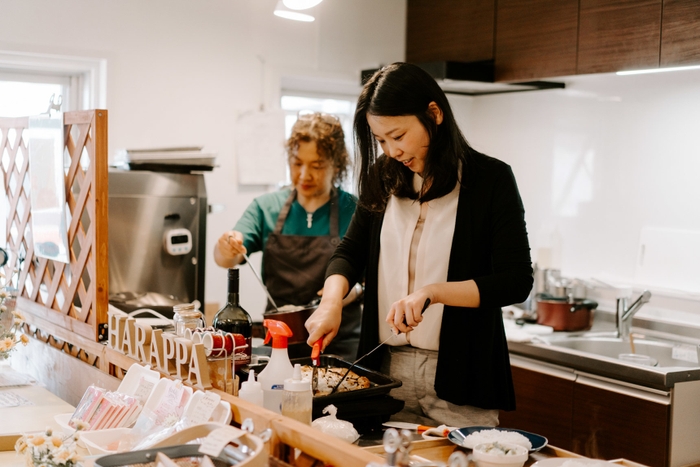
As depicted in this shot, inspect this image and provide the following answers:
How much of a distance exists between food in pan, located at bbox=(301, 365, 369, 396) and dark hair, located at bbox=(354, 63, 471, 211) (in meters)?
0.50

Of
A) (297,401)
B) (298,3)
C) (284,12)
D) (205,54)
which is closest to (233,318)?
(297,401)

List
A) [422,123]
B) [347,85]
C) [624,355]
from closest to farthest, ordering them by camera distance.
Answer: [422,123] < [624,355] < [347,85]

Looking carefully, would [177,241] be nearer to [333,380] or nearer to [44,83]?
[44,83]

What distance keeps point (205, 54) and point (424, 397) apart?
2389mm

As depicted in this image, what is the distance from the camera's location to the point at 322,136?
2904mm

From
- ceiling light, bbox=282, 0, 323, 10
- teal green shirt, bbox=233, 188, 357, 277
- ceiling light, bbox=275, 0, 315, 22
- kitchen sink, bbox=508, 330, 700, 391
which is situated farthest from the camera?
teal green shirt, bbox=233, 188, 357, 277

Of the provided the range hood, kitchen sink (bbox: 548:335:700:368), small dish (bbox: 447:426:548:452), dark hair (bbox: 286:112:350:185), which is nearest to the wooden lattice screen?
dark hair (bbox: 286:112:350:185)

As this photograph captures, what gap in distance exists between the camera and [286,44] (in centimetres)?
395

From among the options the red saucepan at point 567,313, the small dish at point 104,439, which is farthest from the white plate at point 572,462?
the red saucepan at point 567,313

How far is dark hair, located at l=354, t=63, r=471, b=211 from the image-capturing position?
1834 mm

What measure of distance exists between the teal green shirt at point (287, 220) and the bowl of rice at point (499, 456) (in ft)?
5.69

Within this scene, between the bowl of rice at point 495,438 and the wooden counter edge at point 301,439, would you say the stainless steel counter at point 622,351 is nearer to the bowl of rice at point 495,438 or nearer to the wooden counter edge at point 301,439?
the bowl of rice at point 495,438

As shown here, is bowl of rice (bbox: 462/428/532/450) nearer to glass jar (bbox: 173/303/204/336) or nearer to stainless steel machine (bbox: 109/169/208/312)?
glass jar (bbox: 173/303/204/336)

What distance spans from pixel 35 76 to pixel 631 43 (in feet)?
8.68
